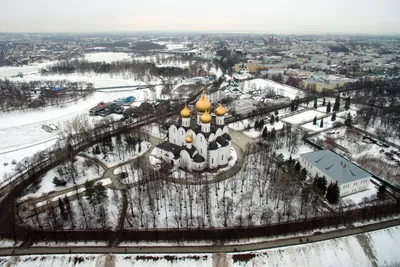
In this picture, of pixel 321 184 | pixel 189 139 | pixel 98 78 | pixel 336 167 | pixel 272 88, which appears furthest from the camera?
pixel 98 78

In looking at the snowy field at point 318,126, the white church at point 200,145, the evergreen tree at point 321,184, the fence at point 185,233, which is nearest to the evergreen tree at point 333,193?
the evergreen tree at point 321,184

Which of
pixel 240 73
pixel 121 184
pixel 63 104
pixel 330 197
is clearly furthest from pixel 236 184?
pixel 240 73

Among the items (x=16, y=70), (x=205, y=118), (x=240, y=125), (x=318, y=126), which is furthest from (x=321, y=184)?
(x=16, y=70)

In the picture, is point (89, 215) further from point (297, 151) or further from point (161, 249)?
point (297, 151)

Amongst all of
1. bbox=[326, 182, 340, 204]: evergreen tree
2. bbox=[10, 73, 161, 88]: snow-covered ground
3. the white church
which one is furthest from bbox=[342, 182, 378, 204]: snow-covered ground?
bbox=[10, 73, 161, 88]: snow-covered ground

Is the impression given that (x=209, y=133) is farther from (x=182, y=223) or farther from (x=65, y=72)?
(x=65, y=72)

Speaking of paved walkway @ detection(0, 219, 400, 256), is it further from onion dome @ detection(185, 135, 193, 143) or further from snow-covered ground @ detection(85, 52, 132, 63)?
snow-covered ground @ detection(85, 52, 132, 63)
